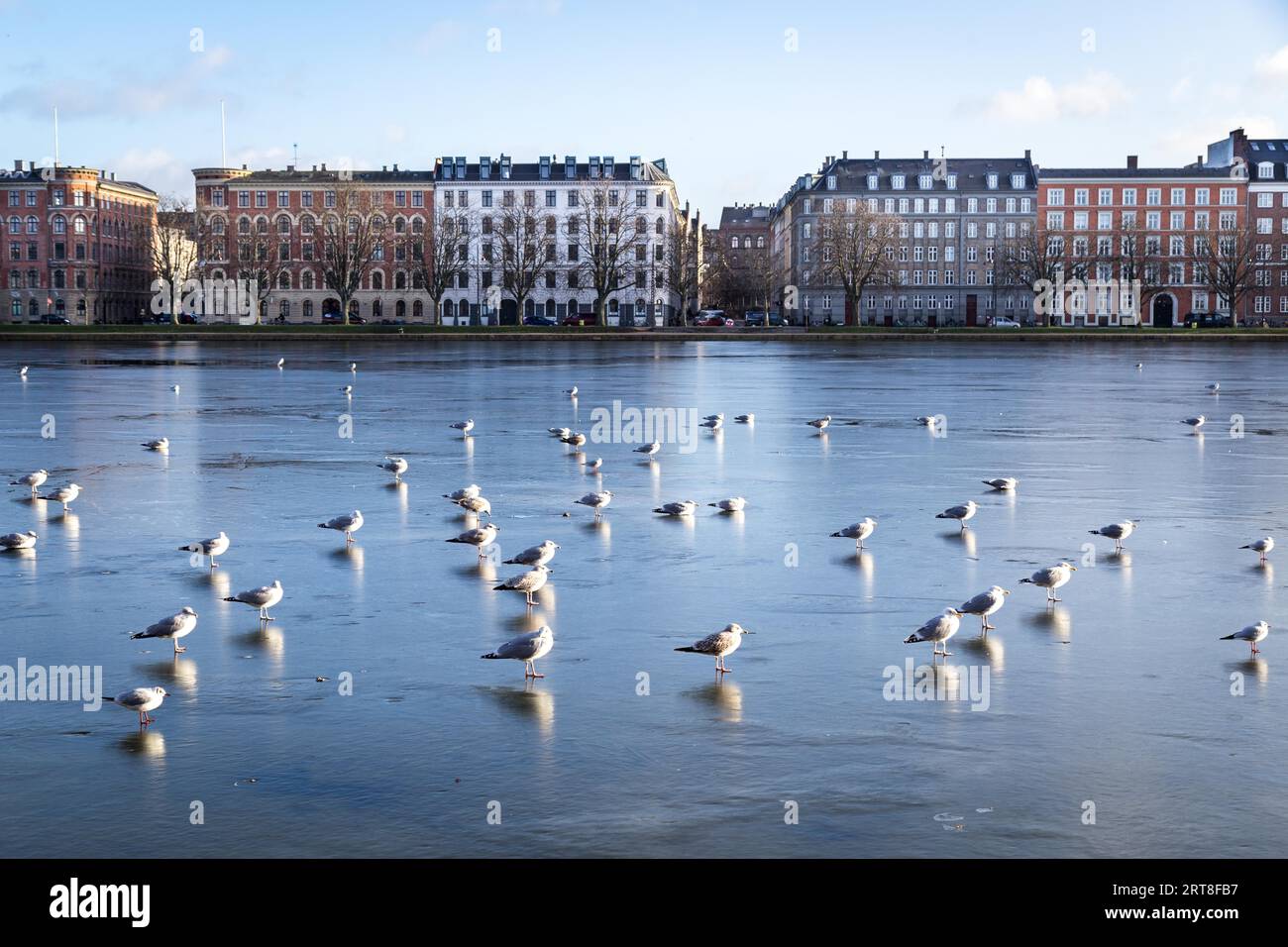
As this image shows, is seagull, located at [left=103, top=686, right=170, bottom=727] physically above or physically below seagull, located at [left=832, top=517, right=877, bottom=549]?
below

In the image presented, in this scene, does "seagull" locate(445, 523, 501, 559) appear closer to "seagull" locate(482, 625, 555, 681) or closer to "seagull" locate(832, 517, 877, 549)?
"seagull" locate(832, 517, 877, 549)

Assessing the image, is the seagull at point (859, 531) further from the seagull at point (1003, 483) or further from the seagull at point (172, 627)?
the seagull at point (172, 627)

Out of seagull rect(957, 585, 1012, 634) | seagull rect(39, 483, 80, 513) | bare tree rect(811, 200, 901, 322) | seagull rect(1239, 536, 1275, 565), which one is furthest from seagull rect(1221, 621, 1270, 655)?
bare tree rect(811, 200, 901, 322)

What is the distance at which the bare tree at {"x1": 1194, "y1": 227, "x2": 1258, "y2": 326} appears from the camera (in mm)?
119375

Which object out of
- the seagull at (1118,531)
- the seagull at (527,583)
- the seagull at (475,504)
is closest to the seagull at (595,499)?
the seagull at (475,504)

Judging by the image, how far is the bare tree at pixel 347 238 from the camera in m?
115

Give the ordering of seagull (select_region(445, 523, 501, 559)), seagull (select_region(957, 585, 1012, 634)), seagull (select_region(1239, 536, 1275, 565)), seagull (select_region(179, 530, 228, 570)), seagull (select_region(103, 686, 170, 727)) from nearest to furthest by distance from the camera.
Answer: seagull (select_region(103, 686, 170, 727)) → seagull (select_region(957, 585, 1012, 634)) → seagull (select_region(179, 530, 228, 570)) → seagull (select_region(1239, 536, 1275, 565)) → seagull (select_region(445, 523, 501, 559))

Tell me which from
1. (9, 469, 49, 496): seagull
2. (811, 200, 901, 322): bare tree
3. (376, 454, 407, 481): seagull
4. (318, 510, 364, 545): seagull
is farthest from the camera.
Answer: (811, 200, 901, 322): bare tree

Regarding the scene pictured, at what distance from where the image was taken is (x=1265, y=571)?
1348 cm

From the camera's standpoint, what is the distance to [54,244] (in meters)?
144

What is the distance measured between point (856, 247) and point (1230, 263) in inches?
1245

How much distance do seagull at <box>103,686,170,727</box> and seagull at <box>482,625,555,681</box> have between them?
6.89 ft
